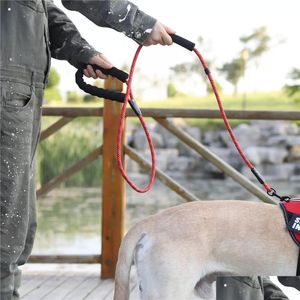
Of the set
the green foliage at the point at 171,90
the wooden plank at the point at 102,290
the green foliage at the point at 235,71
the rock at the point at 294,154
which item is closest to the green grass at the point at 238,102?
the green foliage at the point at 171,90

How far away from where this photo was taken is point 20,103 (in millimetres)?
2133

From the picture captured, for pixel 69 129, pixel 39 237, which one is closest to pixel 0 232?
pixel 39 237

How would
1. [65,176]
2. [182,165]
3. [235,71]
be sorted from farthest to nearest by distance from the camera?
[235,71], [182,165], [65,176]

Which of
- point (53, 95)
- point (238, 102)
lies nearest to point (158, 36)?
point (53, 95)

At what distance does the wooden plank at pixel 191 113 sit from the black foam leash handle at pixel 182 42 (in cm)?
153

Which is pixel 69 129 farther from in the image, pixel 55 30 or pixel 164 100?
pixel 164 100

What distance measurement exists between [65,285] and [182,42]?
1.88 m

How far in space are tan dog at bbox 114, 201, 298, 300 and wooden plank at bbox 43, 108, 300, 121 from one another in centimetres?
171

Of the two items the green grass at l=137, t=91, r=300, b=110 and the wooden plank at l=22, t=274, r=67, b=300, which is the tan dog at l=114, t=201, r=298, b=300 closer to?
the wooden plank at l=22, t=274, r=67, b=300

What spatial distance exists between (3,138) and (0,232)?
30cm

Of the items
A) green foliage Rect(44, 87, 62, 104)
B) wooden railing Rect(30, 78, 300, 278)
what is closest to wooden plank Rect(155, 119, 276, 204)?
wooden railing Rect(30, 78, 300, 278)

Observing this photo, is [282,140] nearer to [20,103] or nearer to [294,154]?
[294,154]

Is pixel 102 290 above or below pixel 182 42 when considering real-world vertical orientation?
below

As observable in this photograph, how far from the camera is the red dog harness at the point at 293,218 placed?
92.1 inches
